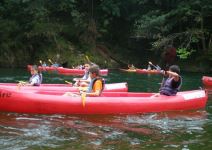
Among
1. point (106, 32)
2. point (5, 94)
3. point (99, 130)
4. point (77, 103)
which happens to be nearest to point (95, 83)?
point (77, 103)

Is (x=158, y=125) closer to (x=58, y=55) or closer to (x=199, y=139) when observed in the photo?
(x=199, y=139)

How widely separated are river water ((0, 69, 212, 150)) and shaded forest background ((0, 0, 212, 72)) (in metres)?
18.5

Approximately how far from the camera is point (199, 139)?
711cm

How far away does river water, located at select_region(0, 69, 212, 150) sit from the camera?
6.51m

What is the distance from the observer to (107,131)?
7621 mm

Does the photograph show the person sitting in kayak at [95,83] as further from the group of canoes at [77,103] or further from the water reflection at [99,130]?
the water reflection at [99,130]

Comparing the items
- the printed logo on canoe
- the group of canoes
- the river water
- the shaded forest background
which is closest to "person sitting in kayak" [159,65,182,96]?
the group of canoes

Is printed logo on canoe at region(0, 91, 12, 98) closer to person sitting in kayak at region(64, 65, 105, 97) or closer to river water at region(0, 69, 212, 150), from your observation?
river water at region(0, 69, 212, 150)

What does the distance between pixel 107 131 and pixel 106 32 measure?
1026 inches

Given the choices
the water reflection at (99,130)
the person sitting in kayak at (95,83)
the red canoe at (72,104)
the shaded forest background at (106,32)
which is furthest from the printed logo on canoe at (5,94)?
the shaded forest background at (106,32)

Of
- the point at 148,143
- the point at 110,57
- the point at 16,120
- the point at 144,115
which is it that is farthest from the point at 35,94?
the point at 110,57

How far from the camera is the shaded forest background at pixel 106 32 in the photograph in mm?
28188

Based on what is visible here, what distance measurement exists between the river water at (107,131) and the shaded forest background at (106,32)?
18477mm

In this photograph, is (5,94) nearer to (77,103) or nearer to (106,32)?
(77,103)
